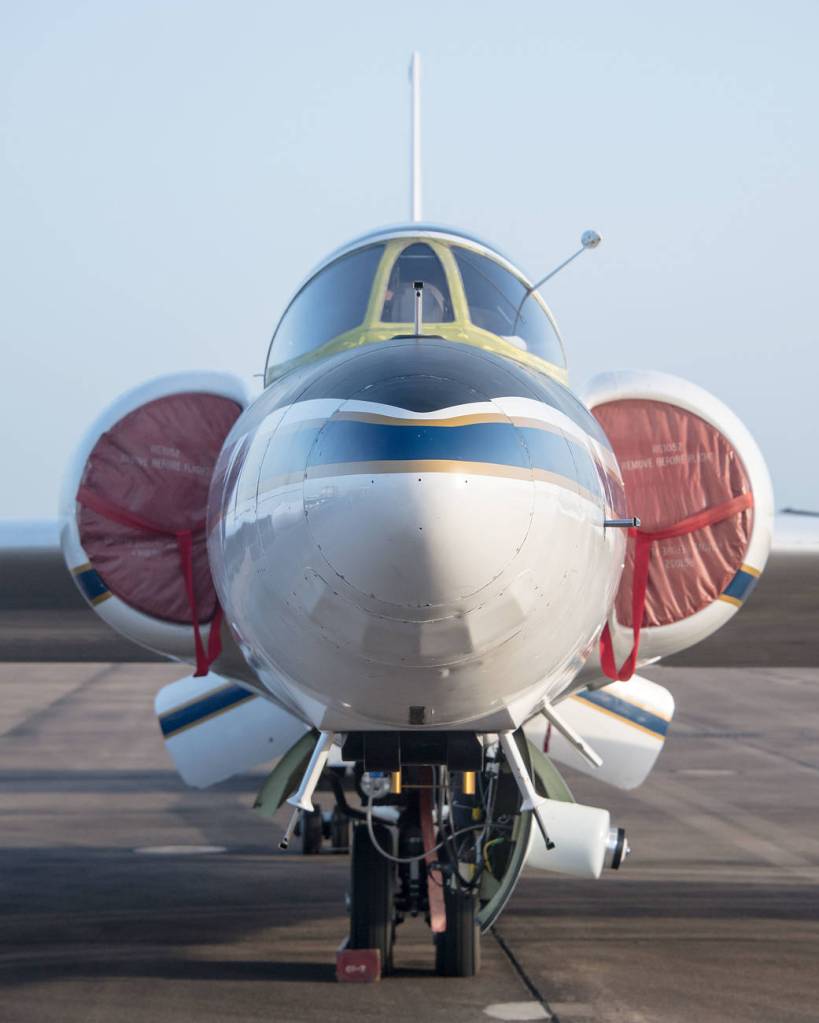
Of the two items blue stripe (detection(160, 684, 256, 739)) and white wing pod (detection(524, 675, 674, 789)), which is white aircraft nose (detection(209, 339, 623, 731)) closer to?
blue stripe (detection(160, 684, 256, 739))

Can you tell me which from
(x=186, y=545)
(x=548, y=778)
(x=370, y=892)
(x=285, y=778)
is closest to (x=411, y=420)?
(x=186, y=545)

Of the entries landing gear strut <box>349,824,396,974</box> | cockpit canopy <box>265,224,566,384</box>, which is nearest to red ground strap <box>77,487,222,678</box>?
cockpit canopy <box>265,224,566,384</box>

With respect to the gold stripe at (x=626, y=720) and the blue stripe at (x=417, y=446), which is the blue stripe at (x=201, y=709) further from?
the blue stripe at (x=417, y=446)

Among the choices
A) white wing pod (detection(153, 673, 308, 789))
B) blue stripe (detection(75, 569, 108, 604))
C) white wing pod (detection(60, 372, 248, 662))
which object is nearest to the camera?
white wing pod (detection(60, 372, 248, 662))

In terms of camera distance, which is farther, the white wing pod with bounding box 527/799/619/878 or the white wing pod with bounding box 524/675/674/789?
the white wing pod with bounding box 524/675/674/789

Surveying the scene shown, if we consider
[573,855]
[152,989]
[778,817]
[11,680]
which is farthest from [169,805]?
[11,680]

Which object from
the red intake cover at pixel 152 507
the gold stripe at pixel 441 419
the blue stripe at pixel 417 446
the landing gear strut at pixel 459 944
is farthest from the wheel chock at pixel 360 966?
the gold stripe at pixel 441 419

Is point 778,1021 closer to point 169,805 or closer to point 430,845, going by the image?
point 430,845

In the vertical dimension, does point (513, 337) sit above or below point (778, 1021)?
above

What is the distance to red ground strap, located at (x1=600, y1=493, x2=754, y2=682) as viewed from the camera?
662 cm

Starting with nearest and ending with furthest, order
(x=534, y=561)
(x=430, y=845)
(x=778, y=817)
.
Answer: (x=534, y=561), (x=430, y=845), (x=778, y=817)

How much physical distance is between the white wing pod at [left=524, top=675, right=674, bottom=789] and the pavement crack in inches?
47.6

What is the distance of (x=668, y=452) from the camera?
267 inches

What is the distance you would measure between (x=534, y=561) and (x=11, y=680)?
2919cm
